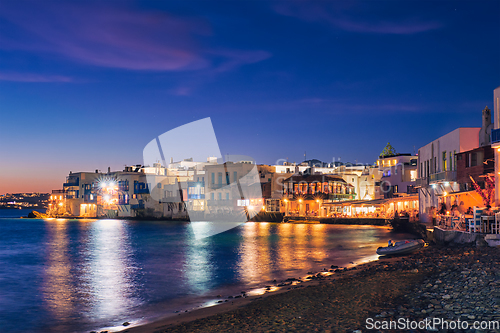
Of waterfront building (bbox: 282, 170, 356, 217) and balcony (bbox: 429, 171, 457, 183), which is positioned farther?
waterfront building (bbox: 282, 170, 356, 217)

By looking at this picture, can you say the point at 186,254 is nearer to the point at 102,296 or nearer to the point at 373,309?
the point at 102,296

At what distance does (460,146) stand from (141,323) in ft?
85.8

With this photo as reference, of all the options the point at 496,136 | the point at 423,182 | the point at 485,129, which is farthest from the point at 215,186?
the point at 496,136

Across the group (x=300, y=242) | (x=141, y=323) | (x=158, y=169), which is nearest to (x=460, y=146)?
(x=300, y=242)

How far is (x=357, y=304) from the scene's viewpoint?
1143 cm

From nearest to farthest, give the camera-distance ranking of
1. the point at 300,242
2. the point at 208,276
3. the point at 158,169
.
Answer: the point at 208,276 → the point at 300,242 → the point at 158,169

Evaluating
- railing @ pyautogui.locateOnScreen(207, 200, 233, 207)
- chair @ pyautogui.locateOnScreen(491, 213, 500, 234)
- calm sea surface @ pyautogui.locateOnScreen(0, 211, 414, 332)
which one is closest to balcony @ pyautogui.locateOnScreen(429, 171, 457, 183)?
calm sea surface @ pyautogui.locateOnScreen(0, 211, 414, 332)

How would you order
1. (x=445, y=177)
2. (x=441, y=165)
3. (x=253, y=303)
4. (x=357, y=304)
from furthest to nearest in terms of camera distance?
1. (x=441, y=165)
2. (x=445, y=177)
3. (x=253, y=303)
4. (x=357, y=304)

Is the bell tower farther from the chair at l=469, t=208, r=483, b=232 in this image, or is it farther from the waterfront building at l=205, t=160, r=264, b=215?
the waterfront building at l=205, t=160, r=264, b=215

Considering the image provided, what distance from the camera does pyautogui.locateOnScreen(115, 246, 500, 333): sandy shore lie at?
32.0 feet

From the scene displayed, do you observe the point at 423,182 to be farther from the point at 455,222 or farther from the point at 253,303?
the point at 253,303

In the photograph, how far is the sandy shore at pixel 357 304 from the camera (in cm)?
974

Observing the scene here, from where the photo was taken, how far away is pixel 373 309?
1068 centimetres

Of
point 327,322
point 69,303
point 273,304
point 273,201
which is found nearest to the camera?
point 327,322
